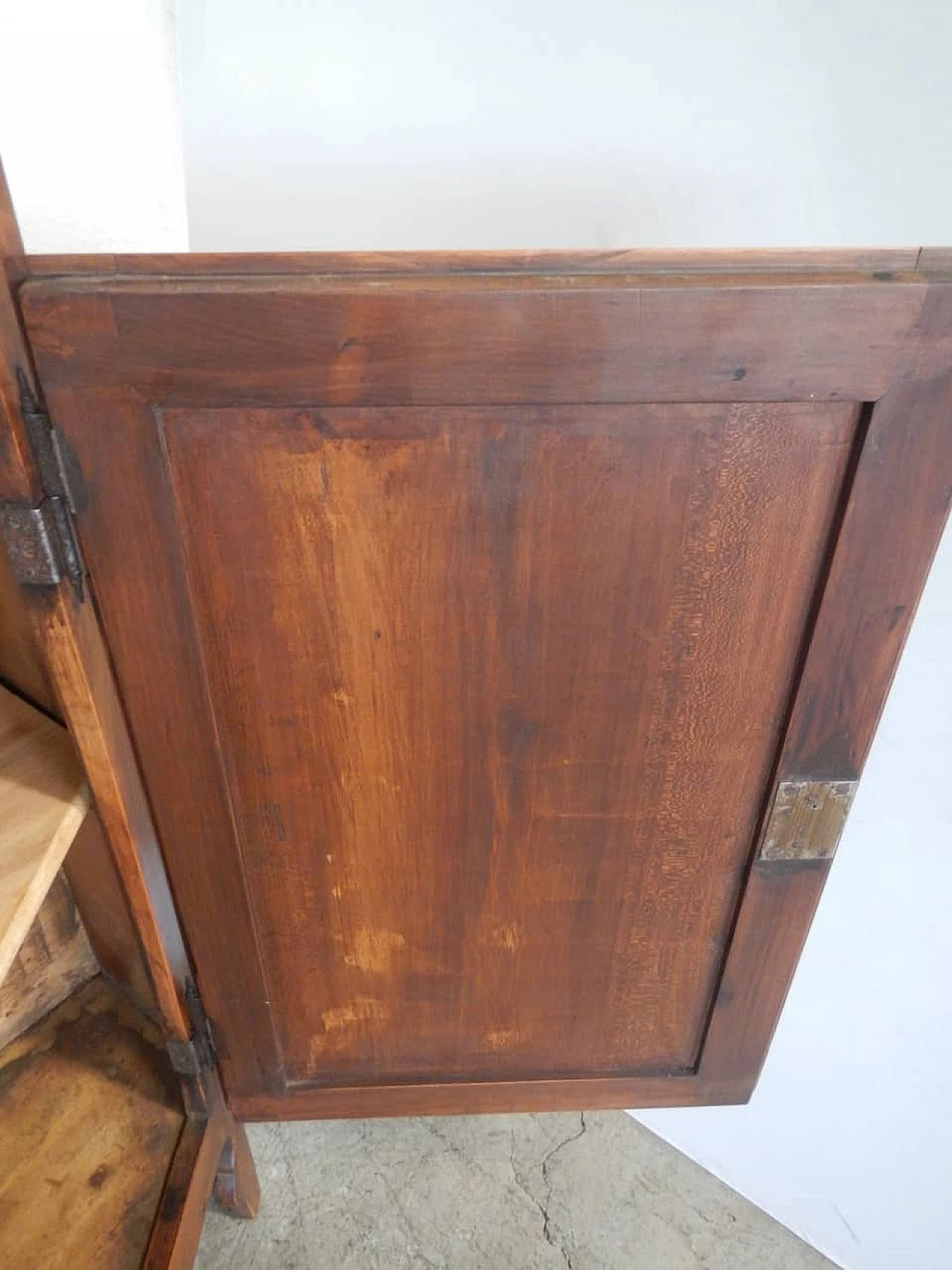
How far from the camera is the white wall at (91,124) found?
22.2 inches

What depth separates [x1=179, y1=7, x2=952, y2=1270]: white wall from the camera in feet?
2.60

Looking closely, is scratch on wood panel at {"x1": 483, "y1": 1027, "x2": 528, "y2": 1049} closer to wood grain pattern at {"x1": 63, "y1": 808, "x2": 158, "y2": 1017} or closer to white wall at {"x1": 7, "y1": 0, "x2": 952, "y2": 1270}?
wood grain pattern at {"x1": 63, "y1": 808, "x2": 158, "y2": 1017}

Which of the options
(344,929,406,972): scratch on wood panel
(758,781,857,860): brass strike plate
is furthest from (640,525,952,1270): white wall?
(344,929,406,972): scratch on wood panel

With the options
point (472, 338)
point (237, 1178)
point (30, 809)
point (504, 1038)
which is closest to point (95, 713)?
point (30, 809)

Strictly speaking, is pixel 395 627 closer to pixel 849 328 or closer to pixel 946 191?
pixel 849 328

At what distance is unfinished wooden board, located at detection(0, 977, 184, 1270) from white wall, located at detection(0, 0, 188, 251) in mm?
888

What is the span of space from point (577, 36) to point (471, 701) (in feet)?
2.15

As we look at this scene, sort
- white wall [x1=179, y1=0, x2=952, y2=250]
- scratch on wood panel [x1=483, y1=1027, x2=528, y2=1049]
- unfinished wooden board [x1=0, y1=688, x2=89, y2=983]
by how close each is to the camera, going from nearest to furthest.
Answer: unfinished wooden board [x1=0, y1=688, x2=89, y2=983] → white wall [x1=179, y1=0, x2=952, y2=250] → scratch on wood panel [x1=483, y1=1027, x2=528, y2=1049]

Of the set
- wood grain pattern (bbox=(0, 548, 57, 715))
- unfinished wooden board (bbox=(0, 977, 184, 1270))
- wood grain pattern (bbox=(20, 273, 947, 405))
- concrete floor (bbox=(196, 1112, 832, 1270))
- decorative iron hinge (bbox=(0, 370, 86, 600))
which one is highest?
wood grain pattern (bbox=(20, 273, 947, 405))

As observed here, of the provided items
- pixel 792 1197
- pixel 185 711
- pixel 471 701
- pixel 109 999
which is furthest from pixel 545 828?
pixel 792 1197

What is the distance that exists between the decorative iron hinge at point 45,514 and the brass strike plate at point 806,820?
602 mm

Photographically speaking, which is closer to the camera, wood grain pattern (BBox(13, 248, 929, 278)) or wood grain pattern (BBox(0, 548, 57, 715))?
wood grain pattern (BBox(13, 248, 929, 278))

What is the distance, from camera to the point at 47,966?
1029mm

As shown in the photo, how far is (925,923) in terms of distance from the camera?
1126mm
